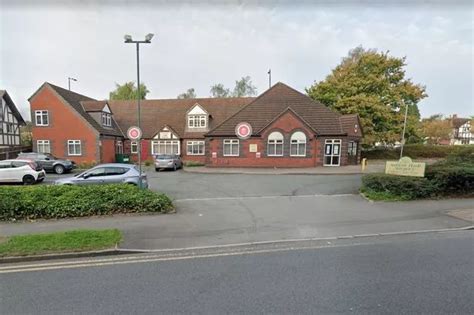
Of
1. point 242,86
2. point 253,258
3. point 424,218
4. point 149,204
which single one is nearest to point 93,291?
point 253,258

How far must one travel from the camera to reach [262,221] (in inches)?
291

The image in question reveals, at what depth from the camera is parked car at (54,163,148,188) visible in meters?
10.6

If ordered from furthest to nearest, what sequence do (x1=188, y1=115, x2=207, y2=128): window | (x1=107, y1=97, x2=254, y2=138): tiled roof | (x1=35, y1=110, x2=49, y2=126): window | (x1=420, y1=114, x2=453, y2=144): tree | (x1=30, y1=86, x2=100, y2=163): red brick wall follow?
1. (x1=420, y1=114, x2=453, y2=144): tree
2. (x1=107, y1=97, x2=254, y2=138): tiled roof
3. (x1=188, y1=115, x2=207, y2=128): window
4. (x1=35, y1=110, x2=49, y2=126): window
5. (x1=30, y1=86, x2=100, y2=163): red brick wall

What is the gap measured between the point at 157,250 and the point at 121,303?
1883mm

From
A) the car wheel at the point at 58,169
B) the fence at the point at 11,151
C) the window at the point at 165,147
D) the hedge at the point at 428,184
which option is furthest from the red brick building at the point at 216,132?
the hedge at the point at 428,184

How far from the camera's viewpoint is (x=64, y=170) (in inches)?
806

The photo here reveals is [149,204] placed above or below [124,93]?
below

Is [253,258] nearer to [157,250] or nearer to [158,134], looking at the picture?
[157,250]

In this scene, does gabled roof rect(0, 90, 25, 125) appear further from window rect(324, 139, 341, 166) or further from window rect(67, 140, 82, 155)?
window rect(324, 139, 341, 166)

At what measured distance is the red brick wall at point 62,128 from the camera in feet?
84.7

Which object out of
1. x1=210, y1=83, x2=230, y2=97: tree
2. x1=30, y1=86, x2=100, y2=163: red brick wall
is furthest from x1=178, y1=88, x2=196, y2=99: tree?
x1=30, y1=86, x2=100, y2=163: red brick wall

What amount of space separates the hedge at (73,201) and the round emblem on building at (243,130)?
1632 centimetres

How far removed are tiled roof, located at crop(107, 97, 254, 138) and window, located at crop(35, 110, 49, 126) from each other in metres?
6.99

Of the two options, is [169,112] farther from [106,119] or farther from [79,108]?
[79,108]
